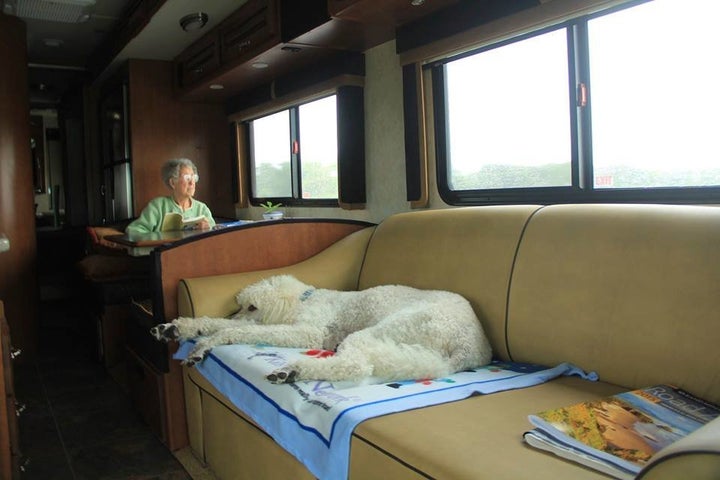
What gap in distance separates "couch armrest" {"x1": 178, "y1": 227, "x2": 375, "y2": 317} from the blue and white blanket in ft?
1.47

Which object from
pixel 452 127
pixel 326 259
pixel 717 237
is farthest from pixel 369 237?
pixel 717 237

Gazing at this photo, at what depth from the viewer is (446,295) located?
6.43 ft

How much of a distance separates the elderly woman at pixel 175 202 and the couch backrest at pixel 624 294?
Result: 223cm

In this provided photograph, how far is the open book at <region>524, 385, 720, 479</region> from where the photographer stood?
1080 millimetres

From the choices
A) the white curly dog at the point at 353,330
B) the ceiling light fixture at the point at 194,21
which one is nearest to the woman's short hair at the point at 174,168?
the ceiling light fixture at the point at 194,21

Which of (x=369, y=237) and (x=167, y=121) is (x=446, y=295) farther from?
(x=167, y=121)

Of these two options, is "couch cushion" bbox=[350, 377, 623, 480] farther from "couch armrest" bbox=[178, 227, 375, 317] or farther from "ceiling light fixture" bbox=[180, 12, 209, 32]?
"ceiling light fixture" bbox=[180, 12, 209, 32]

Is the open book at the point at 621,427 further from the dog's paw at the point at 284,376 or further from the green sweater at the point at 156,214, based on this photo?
the green sweater at the point at 156,214

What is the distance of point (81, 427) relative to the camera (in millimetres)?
2775

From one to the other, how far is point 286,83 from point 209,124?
1.45 meters

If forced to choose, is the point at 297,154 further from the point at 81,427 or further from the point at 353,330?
the point at 353,330

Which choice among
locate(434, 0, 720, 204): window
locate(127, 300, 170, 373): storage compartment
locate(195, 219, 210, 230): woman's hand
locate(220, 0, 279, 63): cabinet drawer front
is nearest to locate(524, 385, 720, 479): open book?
locate(434, 0, 720, 204): window

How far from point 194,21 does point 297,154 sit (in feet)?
3.56

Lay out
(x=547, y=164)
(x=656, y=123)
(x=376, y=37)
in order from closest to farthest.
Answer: (x=656, y=123)
(x=547, y=164)
(x=376, y=37)
